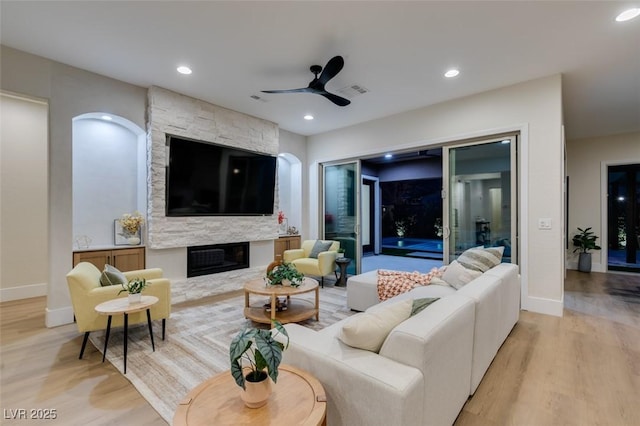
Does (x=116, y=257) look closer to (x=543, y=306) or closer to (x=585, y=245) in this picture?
(x=543, y=306)

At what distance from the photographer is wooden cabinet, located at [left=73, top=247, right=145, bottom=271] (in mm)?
3691

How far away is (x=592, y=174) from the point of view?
6.52m

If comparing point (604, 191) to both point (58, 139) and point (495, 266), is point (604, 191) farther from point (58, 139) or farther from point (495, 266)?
point (58, 139)

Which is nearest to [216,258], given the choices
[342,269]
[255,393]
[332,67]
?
[342,269]

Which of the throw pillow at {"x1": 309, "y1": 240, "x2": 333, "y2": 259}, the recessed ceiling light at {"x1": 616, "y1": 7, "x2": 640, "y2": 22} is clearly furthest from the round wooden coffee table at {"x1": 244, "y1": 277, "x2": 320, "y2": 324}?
the recessed ceiling light at {"x1": 616, "y1": 7, "x2": 640, "y2": 22}

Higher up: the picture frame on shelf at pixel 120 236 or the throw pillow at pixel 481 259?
the picture frame on shelf at pixel 120 236

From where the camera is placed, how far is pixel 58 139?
11.6 feet

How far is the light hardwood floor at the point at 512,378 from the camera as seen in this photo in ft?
6.36

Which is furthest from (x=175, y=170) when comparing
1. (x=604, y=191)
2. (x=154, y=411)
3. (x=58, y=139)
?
(x=604, y=191)

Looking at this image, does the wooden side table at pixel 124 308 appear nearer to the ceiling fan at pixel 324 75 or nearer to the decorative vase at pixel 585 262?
the ceiling fan at pixel 324 75

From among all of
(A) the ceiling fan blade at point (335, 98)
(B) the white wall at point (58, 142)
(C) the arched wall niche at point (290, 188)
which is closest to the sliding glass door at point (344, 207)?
(C) the arched wall niche at point (290, 188)

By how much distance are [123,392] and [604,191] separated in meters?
9.07

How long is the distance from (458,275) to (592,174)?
5878 millimetres

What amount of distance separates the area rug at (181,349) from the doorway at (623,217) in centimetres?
689
